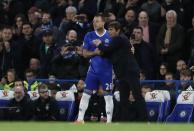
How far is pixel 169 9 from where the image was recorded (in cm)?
2072

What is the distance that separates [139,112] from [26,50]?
20.7 feet

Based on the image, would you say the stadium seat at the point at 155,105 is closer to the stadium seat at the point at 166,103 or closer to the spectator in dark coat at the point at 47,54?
the stadium seat at the point at 166,103

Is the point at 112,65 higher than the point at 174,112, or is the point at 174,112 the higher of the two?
the point at 112,65

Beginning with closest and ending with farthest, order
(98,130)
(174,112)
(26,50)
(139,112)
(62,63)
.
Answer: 1. (98,130)
2. (139,112)
3. (174,112)
4. (62,63)
5. (26,50)

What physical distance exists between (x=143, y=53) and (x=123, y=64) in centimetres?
339

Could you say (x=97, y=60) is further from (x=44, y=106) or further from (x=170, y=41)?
(x=170, y=41)

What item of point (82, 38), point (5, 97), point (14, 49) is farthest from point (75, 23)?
point (5, 97)

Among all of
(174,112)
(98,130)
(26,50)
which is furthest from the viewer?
(26,50)

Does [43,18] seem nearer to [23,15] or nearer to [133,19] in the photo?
[23,15]

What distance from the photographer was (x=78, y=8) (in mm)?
22578

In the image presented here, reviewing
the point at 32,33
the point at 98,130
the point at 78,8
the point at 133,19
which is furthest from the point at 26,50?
the point at 98,130

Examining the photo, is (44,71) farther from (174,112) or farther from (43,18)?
(174,112)

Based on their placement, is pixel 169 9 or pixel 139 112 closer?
pixel 139 112

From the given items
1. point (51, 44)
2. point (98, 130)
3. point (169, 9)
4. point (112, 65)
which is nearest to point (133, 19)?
point (169, 9)
